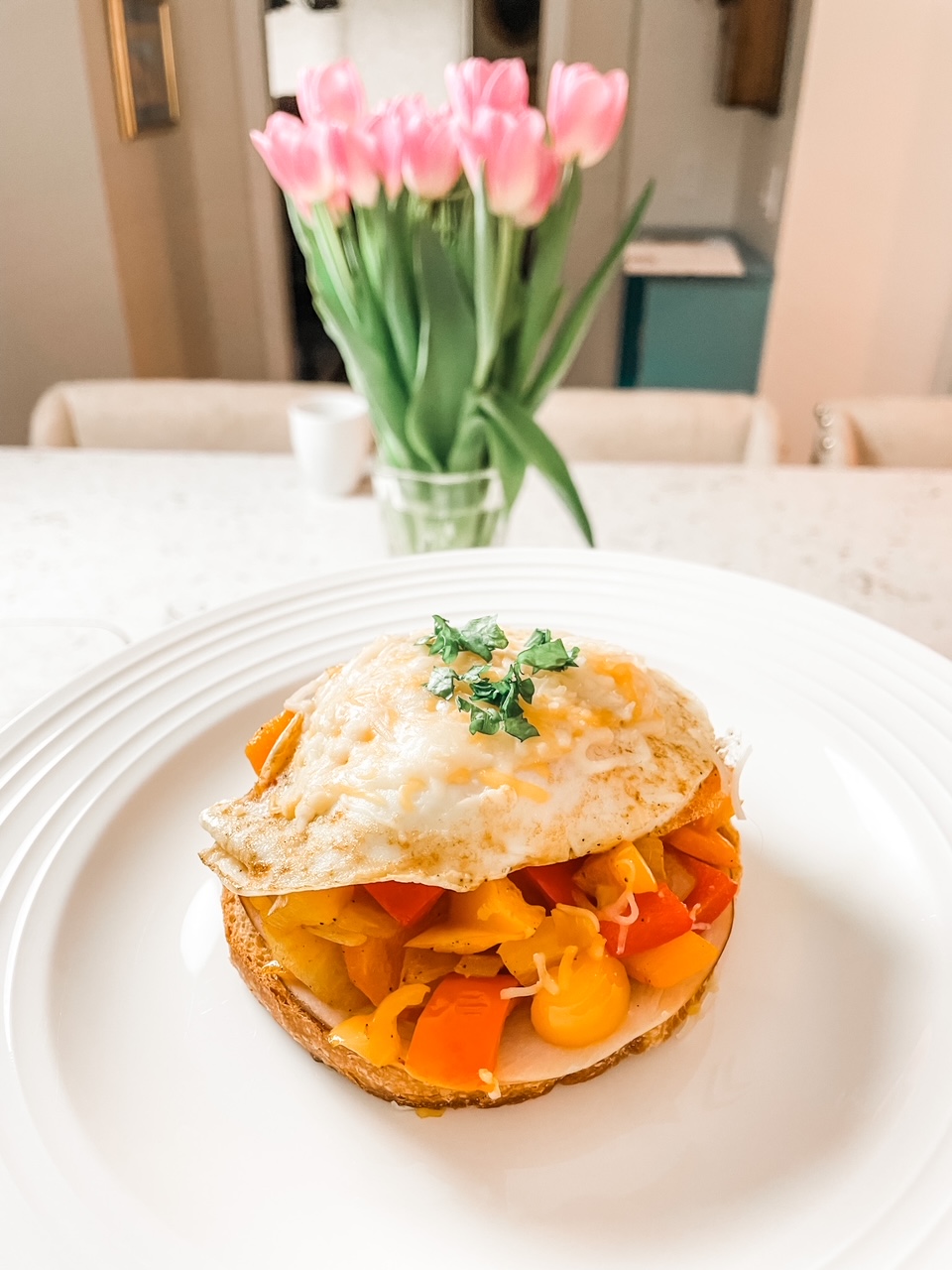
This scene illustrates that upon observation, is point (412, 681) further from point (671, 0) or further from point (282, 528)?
point (671, 0)

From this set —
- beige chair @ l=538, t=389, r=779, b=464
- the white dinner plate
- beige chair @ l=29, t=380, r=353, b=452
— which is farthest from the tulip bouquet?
beige chair @ l=29, t=380, r=353, b=452

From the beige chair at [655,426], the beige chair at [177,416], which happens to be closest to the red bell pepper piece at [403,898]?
the beige chair at [655,426]

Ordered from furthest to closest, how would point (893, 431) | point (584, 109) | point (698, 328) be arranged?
point (698, 328) < point (893, 431) < point (584, 109)

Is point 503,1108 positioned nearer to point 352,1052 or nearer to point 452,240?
point 352,1052

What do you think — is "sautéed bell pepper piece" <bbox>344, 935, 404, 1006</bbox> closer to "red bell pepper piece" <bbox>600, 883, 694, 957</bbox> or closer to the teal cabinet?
"red bell pepper piece" <bbox>600, 883, 694, 957</bbox>

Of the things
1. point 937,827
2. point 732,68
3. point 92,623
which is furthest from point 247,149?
point 937,827

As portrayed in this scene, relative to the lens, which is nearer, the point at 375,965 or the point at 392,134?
the point at 375,965

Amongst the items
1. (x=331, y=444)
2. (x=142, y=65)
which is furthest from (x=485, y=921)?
(x=142, y=65)
